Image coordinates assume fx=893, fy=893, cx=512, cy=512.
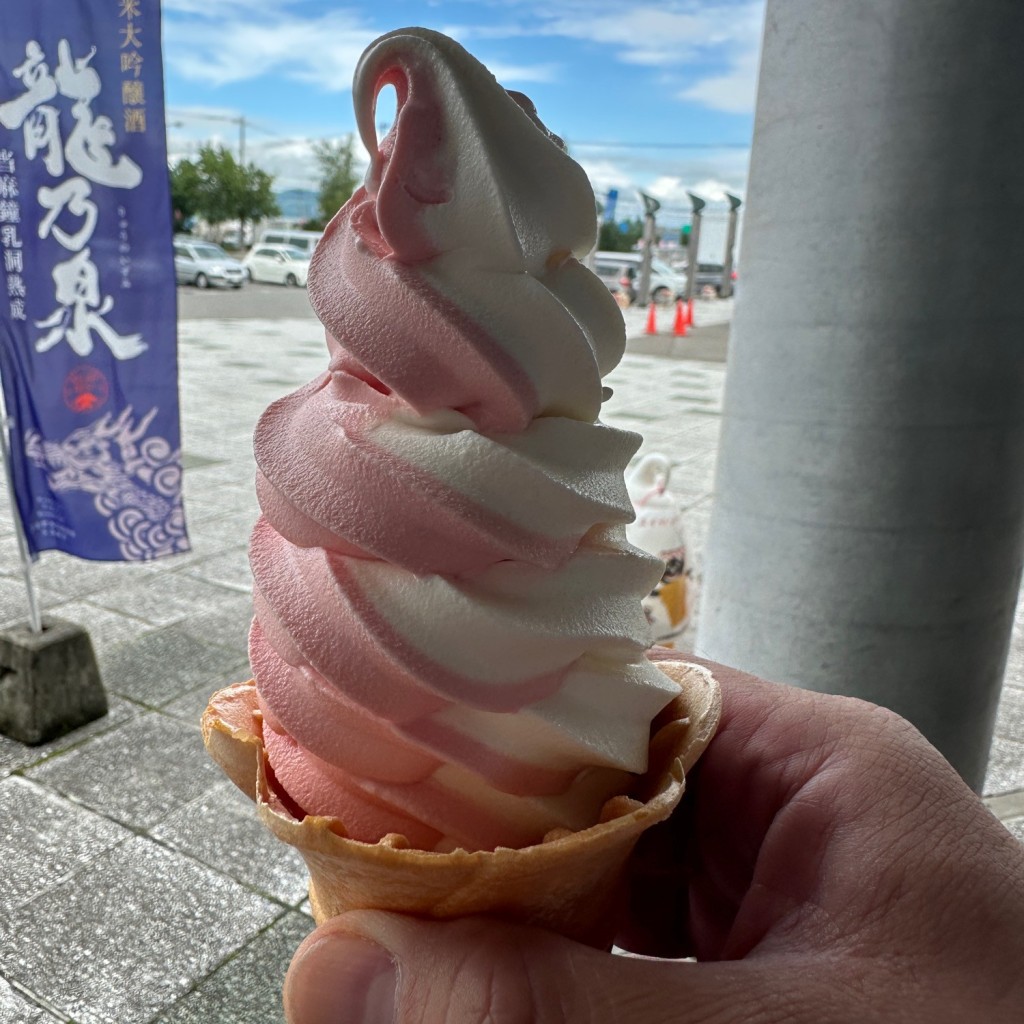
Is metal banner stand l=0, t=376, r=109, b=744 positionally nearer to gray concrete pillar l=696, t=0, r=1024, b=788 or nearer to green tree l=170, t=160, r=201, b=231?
gray concrete pillar l=696, t=0, r=1024, b=788

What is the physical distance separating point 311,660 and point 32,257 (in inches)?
120

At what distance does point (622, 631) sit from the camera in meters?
1.42

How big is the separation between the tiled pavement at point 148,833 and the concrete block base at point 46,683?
0.08m

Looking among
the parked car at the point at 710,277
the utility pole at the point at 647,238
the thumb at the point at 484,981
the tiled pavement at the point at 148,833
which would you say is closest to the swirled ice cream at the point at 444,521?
the thumb at the point at 484,981

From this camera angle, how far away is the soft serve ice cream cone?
128cm

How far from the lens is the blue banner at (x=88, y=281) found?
136 inches

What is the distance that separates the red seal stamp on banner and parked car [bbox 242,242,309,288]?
34.6 metres

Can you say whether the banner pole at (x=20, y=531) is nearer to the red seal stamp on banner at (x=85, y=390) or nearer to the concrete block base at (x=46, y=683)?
the concrete block base at (x=46, y=683)

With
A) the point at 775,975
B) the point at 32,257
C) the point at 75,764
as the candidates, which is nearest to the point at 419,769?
the point at 775,975

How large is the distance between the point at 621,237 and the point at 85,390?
63658 mm

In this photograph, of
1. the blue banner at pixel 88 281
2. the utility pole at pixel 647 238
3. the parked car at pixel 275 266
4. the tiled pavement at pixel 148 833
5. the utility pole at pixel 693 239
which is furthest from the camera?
the parked car at pixel 275 266

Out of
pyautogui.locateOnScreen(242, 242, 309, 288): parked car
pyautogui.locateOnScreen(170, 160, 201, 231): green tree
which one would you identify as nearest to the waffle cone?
pyautogui.locateOnScreen(242, 242, 309, 288): parked car

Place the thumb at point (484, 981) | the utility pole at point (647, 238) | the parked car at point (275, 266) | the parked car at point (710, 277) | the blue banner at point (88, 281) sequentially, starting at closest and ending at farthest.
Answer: the thumb at point (484, 981), the blue banner at point (88, 281), the utility pole at point (647, 238), the parked car at point (275, 266), the parked car at point (710, 277)

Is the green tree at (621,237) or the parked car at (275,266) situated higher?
the green tree at (621,237)
